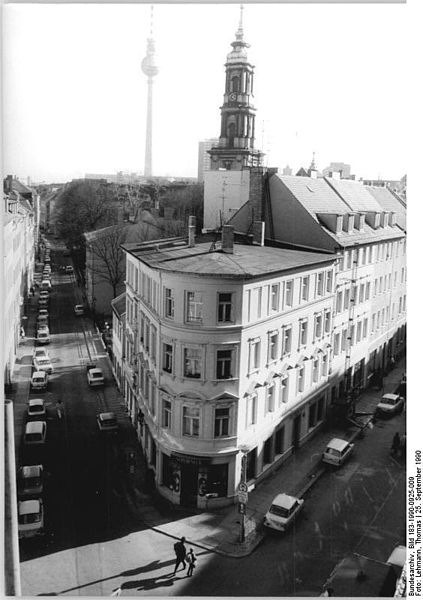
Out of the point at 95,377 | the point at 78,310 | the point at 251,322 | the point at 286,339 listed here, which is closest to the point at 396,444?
the point at 286,339

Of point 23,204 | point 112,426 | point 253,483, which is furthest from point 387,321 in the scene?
point 23,204

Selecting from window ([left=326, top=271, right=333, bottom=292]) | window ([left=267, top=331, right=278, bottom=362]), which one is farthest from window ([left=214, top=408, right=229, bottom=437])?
window ([left=326, top=271, right=333, bottom=292])

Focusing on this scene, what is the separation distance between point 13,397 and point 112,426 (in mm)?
3437

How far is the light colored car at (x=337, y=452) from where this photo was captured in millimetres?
17750

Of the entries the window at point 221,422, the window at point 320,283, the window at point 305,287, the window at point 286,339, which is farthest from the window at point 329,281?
the window at point 221,422

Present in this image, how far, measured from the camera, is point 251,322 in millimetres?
16000

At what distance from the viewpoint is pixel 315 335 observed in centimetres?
1923

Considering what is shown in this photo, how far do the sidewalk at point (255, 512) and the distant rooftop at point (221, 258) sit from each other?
17.3 feet

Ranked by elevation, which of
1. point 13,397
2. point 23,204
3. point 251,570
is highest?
point 23,204

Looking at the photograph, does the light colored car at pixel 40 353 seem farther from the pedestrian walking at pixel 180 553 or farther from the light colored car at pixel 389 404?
the light colored car at pixel 389 404

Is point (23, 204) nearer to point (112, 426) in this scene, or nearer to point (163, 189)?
point (163, 189)

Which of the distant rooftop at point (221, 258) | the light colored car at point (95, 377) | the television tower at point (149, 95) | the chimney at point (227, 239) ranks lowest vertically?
the light colored car at point (95, 377)

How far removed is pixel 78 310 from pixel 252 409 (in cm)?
755

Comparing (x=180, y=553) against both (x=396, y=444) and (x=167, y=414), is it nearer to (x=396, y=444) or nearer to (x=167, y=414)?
(x=167, y=414)
